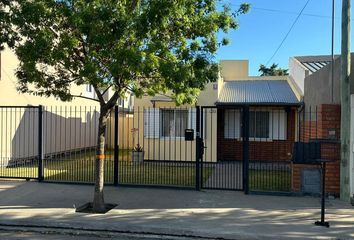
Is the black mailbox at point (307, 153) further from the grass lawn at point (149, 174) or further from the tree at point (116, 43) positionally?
the grass lawn at point (149, 174)

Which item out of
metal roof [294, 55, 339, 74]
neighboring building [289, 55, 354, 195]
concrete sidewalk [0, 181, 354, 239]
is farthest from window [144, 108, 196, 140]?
concrete sidewalk [0, 181, 354, 239]

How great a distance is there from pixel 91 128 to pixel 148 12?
1757 centimetres

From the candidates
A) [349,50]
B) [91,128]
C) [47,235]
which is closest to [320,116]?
[349,50]

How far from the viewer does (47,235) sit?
712cm

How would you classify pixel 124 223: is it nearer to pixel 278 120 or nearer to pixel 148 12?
pixel 148 12

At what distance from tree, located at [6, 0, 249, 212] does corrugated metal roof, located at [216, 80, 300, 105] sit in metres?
8.92

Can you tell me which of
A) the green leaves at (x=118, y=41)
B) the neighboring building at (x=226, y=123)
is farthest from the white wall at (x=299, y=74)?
the green leaves at (x=118, y=41)

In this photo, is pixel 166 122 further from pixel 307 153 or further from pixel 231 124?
pixel 307 153

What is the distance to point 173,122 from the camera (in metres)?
17.5

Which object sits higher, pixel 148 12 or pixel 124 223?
pixel 148 12

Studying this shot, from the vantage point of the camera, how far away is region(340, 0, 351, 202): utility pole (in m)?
9.43

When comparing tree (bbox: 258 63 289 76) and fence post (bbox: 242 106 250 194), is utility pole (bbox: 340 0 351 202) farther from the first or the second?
tree (bbox: 258 63 289 76)

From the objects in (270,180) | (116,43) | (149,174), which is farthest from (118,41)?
(270,180)

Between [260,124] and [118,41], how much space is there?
12317mm
